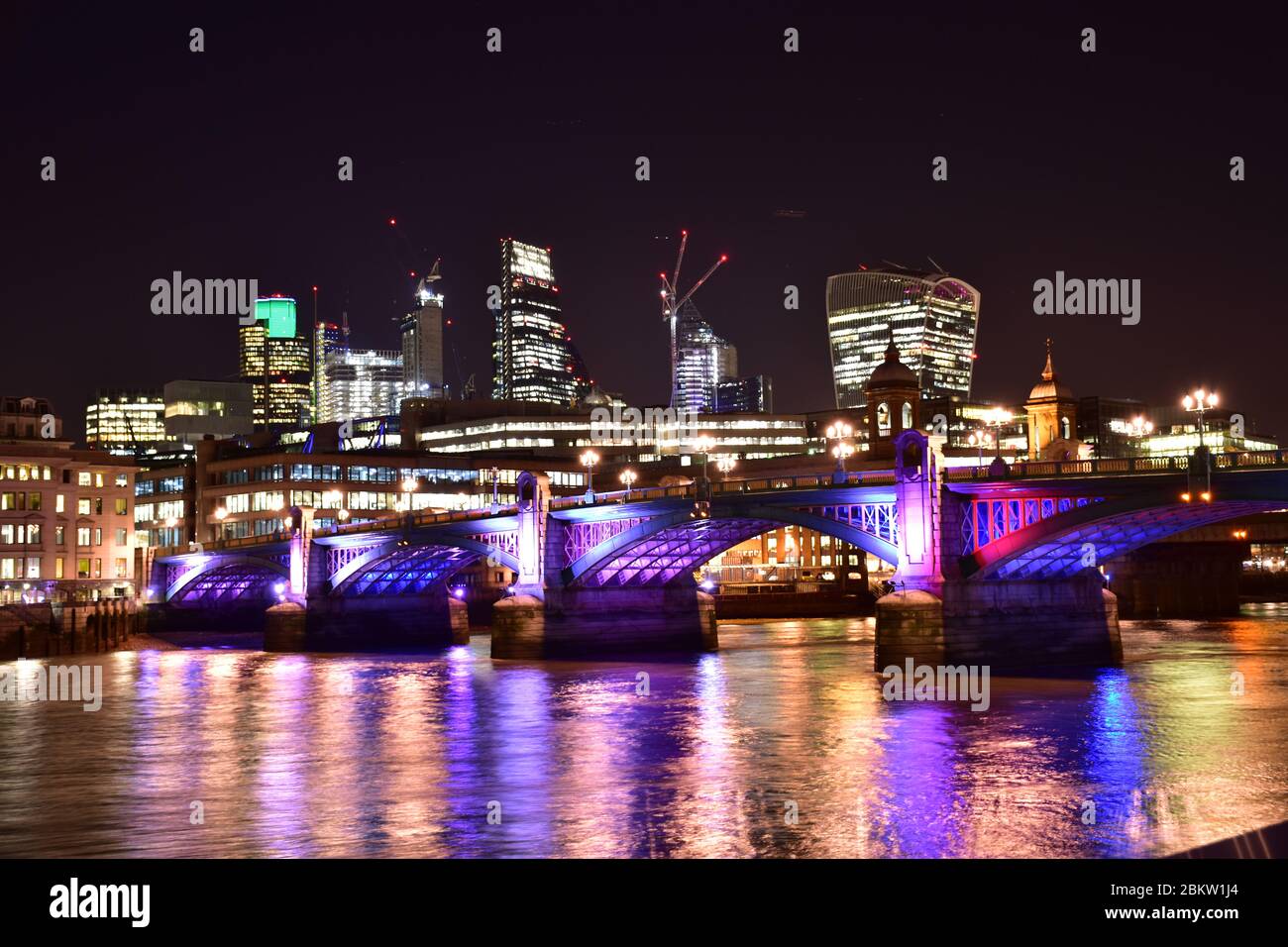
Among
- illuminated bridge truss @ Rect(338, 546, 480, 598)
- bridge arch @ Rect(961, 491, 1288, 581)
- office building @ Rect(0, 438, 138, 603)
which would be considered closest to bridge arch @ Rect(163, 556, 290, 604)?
Result: office building @ Rect(0, 438, 138, 603)

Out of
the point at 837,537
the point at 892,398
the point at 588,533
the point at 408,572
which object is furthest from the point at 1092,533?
the point at 892,398

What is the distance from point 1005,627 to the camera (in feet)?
225

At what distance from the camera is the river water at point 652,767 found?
3141 centimetres

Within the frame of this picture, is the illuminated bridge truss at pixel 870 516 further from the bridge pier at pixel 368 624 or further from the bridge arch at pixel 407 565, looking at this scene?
the bridge pier at pixel 368 624

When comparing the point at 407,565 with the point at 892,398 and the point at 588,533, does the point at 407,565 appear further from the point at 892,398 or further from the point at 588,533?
the point at 892,398

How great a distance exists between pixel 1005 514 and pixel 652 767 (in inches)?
1206

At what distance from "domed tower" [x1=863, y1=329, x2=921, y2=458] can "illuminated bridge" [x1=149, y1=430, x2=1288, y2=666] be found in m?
66.0

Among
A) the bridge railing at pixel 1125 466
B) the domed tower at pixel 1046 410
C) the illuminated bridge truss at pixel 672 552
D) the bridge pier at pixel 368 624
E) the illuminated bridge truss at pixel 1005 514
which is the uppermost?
the domed tower at pixel 1046 410

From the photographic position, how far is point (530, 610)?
89.1 metres

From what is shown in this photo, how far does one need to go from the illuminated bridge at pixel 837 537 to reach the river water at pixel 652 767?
14.7 ft

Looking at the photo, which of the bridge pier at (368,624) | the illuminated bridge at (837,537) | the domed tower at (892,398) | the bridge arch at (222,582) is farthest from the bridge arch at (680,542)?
the domed tower at (892,398)
